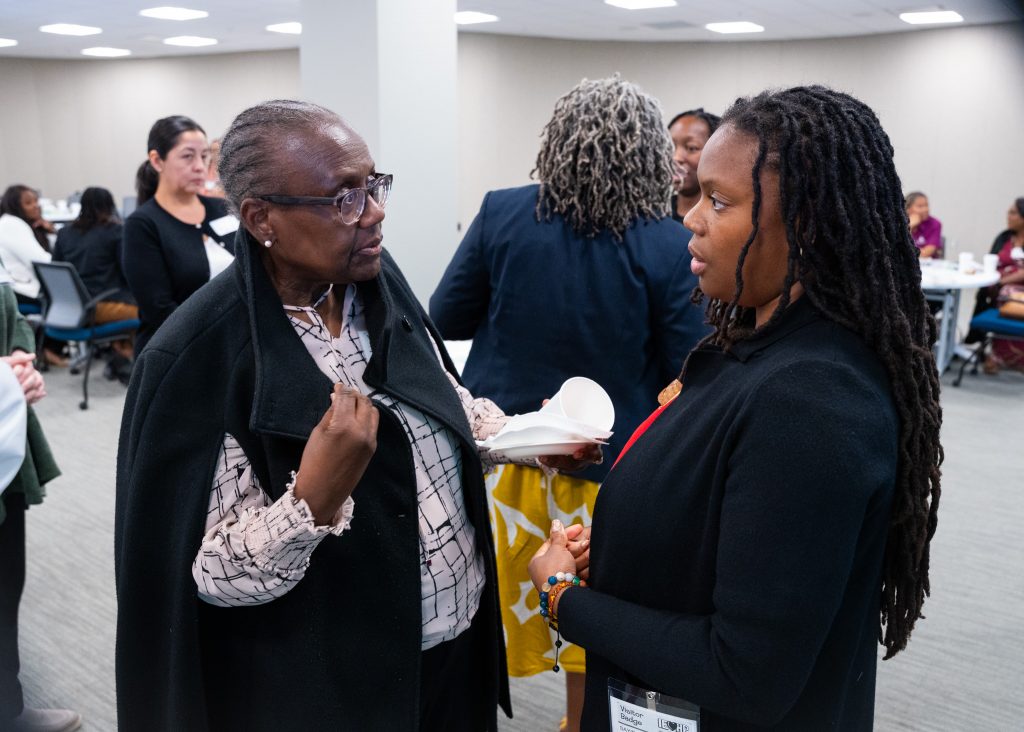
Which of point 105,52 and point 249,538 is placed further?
point 105,52

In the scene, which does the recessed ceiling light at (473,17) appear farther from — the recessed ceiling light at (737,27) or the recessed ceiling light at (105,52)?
the recessed ceiling light at (105,52)

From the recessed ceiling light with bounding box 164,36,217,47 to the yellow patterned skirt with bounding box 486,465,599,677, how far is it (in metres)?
11.3

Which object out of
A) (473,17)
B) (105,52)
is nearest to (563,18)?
(473,17)

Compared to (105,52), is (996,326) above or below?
below

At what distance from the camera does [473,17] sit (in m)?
9.58

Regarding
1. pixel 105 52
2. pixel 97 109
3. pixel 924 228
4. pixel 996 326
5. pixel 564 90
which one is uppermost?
pixel 105 52

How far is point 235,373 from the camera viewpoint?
3.59ft

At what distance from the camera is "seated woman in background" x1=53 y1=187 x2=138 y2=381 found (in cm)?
574

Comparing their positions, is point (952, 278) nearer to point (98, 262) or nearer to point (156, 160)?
point (156, 160)

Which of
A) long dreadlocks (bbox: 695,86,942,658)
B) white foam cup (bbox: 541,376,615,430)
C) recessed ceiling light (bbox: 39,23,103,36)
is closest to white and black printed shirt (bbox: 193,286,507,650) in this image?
white foam cup (bbox: 541,376,615,430)

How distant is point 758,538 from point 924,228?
7906 mm

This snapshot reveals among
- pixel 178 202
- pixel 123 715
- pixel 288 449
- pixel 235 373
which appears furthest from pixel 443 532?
pixel 178 202

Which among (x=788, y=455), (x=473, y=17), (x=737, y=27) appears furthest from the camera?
(x=737, y=27)

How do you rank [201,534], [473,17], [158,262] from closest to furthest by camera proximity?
[201,534], [158,262], [473,17]
